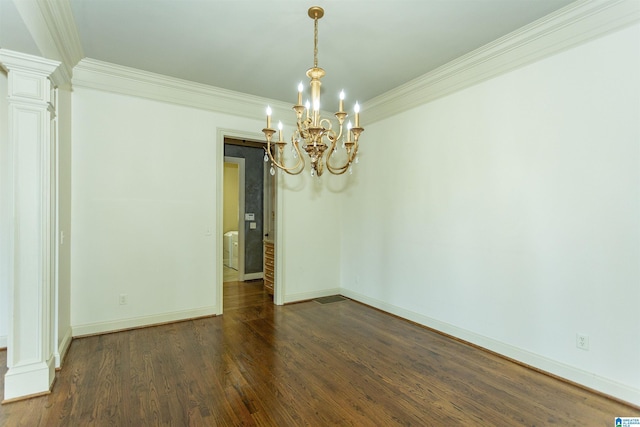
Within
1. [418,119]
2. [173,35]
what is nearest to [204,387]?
[173,35]

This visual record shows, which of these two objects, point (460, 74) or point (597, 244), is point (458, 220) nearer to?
point (597, 244)

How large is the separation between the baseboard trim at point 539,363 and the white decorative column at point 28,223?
143 inches

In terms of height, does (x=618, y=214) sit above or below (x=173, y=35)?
below

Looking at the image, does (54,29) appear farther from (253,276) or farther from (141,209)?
(253,276)

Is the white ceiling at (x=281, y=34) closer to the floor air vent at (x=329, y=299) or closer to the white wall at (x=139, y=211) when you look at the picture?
the white wall at (x=139, y=211)

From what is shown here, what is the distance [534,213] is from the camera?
2.82m

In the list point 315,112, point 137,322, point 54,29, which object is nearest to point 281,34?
point 315,112

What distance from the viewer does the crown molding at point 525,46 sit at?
2.35 m

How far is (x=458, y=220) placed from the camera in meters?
3.46

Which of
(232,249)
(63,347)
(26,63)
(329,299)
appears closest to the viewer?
(26,63)

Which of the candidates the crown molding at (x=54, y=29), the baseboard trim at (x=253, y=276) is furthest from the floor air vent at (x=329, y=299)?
the crown molding at (x=54, y=29)

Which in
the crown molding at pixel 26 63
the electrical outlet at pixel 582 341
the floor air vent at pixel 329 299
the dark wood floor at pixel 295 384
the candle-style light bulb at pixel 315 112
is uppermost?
the crown molding at pixel 26 63

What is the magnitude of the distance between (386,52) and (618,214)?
2387 millimetres

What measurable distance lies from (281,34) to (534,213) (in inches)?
110
